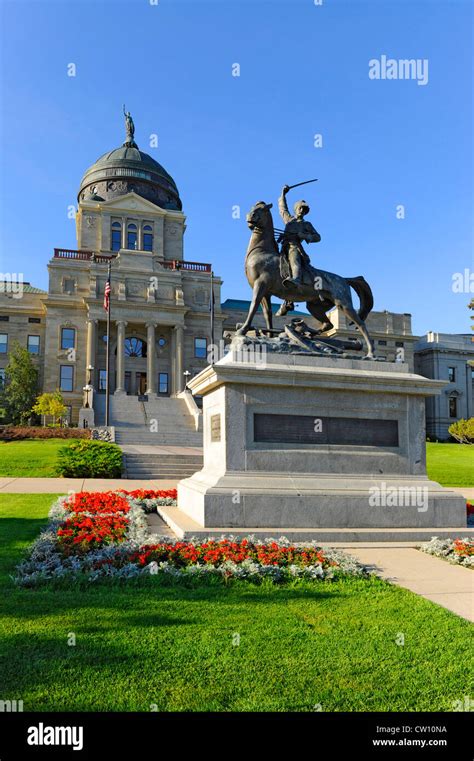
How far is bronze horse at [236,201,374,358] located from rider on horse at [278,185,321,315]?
0.55 feet

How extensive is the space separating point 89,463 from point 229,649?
17.7 m

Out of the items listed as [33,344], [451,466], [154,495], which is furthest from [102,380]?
[154,495]

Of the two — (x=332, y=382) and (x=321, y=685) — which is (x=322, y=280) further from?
(x=321, y=685)

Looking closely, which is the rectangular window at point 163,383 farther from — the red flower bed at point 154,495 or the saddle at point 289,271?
the saddle at point 289,271

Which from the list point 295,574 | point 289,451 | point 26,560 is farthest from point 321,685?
point 289,451

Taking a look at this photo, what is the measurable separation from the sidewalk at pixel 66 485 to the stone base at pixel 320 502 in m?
7.49

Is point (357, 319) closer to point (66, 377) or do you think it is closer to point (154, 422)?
point (154, 422)

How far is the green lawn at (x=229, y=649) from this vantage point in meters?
3.55

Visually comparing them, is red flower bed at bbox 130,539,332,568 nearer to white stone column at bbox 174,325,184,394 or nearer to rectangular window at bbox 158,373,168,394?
→ white stone column at bbox 174,325,184,394

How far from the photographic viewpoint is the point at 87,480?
1980 centimetres

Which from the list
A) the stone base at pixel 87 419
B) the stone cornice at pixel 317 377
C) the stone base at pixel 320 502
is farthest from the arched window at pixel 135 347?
the stone base at pixel 320 502

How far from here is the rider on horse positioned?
10.7 m

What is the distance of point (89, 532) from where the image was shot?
338 inches

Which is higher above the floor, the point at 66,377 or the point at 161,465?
the point at 66,377
